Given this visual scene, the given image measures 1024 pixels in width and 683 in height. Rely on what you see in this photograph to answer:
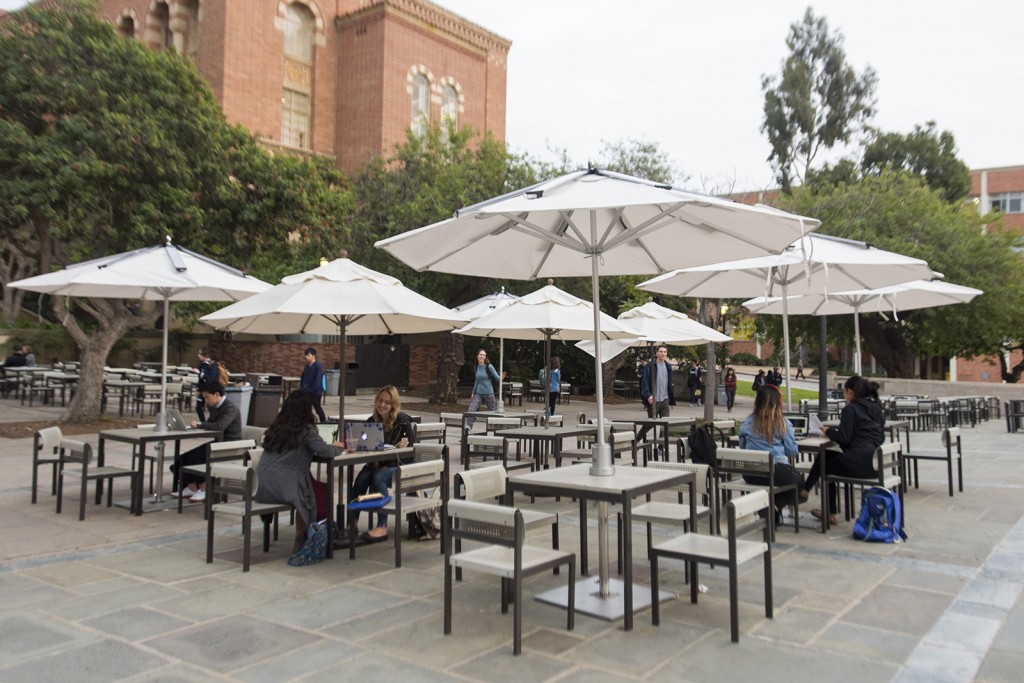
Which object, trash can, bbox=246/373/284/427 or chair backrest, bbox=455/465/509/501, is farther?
trash can, bbox=246/373/284/427

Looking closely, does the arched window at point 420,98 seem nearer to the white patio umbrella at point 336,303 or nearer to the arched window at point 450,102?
the arched window at point 450,102

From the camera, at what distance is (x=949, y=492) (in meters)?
9.31

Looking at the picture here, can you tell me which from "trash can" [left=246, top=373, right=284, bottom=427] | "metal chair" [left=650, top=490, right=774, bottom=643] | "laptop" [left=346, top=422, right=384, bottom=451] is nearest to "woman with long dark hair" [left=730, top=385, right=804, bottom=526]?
"metal chair" [left=650, top=490, right=774, bottom=643]

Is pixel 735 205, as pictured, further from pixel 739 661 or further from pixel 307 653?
pixel 307 653

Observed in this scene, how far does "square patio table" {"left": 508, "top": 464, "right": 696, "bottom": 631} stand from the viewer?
15.3 ft

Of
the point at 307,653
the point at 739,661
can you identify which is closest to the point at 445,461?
the point at 307,653

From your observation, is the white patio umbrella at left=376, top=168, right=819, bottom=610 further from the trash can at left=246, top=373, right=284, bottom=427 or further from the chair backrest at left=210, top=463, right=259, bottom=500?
the trash can at left=246, top=373, right=284, bottom=427

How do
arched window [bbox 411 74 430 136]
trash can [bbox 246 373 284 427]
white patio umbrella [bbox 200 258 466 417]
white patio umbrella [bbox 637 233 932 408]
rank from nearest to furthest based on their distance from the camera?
white patio umbrella [bbox 200 258 466 417] < white patio umbrella [bbox 637 233 932 408] < trash can [bbox 246 373 284 427] < arched window [bbox 411 74 430 136]

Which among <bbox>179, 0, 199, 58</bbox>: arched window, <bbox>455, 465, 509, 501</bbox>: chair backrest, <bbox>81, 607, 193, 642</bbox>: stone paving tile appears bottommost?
<bbox>81, 607, 193, 642</bbox>: stone paving tile

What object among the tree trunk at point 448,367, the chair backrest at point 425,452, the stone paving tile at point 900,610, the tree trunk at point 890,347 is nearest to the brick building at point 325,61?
the tree trunk at point 448,367

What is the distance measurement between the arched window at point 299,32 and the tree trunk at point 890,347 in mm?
25684

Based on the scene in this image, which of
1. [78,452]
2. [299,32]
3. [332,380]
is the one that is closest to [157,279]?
[78,452]

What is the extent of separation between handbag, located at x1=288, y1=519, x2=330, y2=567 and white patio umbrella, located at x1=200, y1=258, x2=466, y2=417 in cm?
203

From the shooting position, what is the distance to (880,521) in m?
6.91
